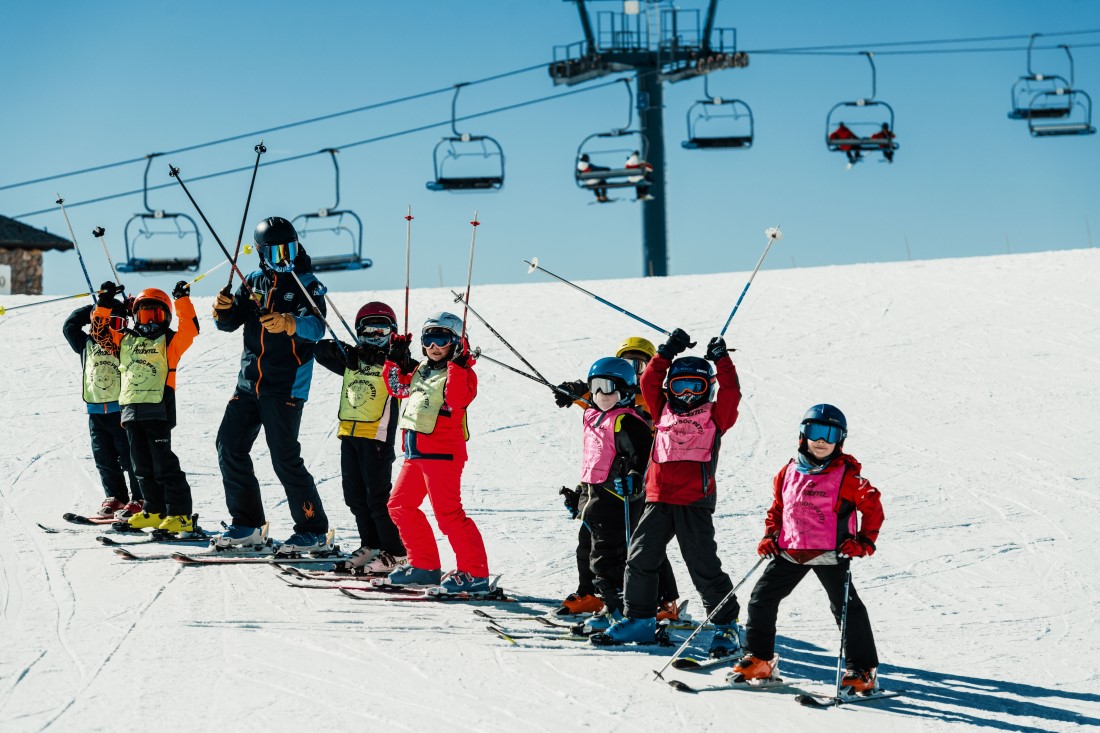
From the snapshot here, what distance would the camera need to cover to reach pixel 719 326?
52.4 ft

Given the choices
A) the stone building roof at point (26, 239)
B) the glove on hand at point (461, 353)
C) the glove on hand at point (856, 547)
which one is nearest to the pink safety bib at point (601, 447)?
the glove on hand at point (461, 353)

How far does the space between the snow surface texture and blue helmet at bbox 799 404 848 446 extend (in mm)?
1014

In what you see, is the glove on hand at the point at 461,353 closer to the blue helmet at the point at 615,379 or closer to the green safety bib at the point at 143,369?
the blue helmet at the point at 615,379

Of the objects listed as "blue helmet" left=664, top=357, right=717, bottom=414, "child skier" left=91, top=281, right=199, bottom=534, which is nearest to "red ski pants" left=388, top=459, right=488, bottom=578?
"blue helmet" left=664, top=357, right=717, bottom=414

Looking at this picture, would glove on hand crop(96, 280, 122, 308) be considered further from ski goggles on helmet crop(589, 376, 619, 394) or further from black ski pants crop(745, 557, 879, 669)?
black ski pants crop(745, 557, 879, 669)

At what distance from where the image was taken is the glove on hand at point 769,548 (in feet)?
16.9

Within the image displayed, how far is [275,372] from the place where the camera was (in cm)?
752

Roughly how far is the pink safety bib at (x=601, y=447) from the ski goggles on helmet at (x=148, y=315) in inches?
Answer: 143

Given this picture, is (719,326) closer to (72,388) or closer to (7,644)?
(72,388)

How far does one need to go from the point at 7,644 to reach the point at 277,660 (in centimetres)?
119

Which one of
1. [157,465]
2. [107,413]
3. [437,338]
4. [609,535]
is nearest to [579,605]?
[609,535]

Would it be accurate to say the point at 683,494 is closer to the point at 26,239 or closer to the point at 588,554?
the point at 588,554

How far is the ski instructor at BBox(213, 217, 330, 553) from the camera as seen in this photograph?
752cm

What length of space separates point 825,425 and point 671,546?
3.68m
